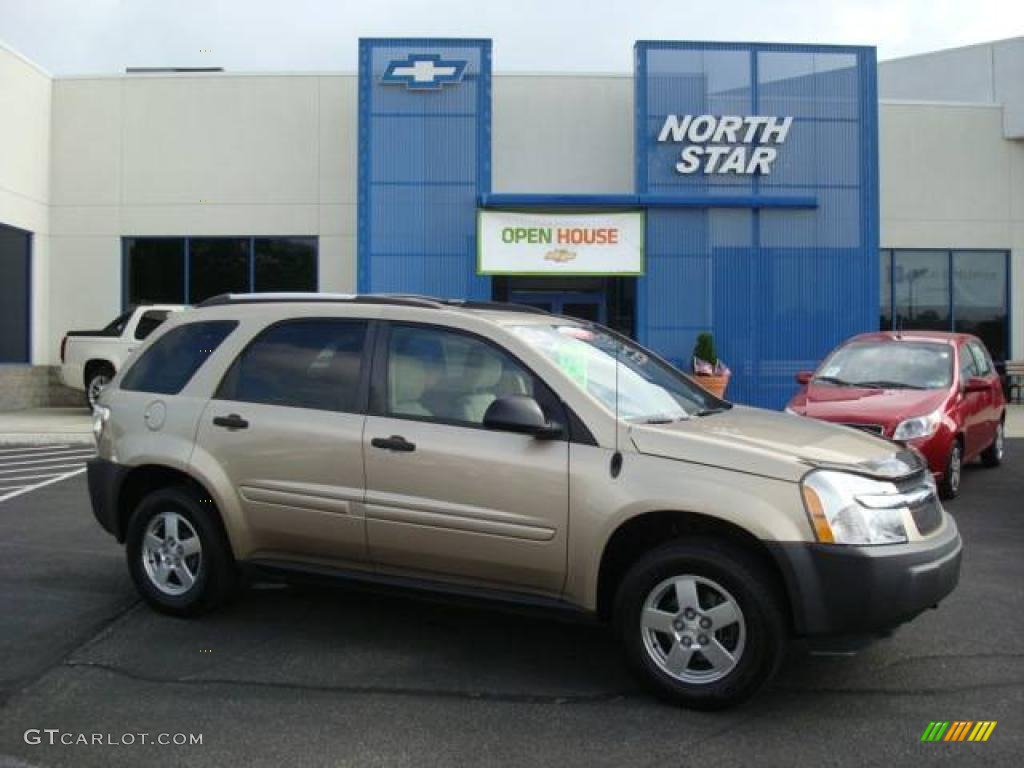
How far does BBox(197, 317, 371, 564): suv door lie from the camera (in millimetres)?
4746

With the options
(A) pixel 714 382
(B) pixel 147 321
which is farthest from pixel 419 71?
(A) pixel 714 382

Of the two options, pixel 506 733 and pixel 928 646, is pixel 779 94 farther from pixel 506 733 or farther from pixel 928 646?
pixel 506 733

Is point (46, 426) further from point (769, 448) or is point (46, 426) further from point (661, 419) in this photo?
point (769, 448)

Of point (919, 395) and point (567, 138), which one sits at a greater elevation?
point (567, 138)

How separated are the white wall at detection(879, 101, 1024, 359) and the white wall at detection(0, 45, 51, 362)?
17172 mm

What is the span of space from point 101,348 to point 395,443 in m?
14.1

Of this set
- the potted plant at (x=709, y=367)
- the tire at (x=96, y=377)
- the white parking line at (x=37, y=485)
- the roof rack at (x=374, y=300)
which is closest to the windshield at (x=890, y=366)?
the roof rack at (x=374, y=300)

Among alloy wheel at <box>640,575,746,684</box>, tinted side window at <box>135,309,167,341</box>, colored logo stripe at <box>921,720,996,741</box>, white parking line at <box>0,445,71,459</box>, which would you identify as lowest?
colored logo stripe at <box>921,720,996,741</box>

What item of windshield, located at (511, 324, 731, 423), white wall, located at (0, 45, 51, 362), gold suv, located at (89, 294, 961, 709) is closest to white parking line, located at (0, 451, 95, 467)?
gold suv, located at (89, 294, 961, 709)

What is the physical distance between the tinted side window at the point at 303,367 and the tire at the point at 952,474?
6.39 m

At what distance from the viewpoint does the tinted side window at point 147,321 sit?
672 inches

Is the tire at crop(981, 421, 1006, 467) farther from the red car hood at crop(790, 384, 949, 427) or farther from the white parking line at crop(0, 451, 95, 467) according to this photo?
the white parking line at crop(0, 451, 95, 467)

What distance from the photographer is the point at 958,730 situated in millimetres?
3846

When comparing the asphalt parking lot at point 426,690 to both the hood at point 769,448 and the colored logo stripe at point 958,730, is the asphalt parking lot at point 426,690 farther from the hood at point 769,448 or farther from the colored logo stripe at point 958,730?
the hood at point 769,448
